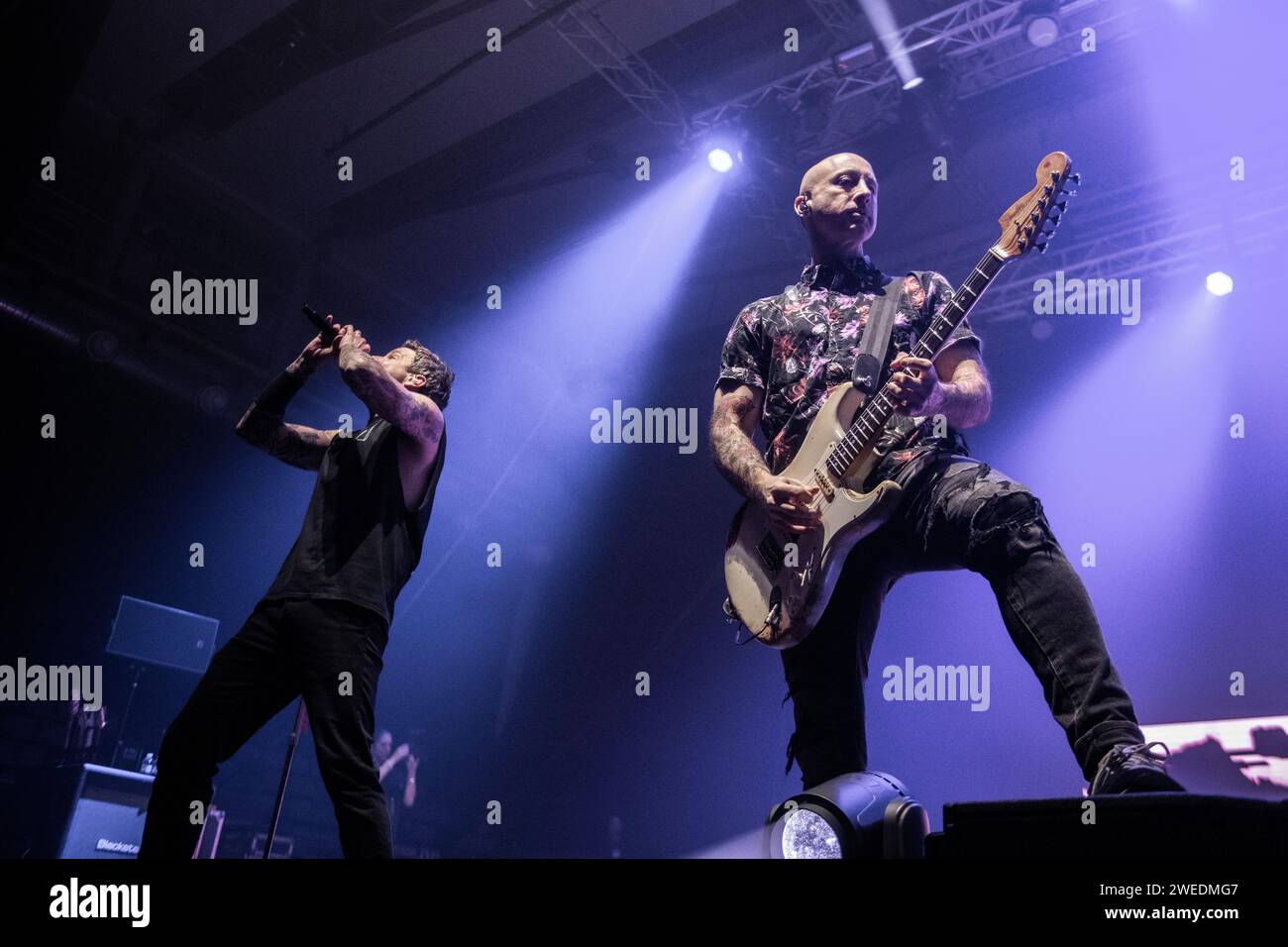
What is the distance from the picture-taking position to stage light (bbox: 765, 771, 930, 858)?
6.48 feet

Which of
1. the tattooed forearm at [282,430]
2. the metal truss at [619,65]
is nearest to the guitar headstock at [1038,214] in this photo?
the tattooed forearm at [282,430]

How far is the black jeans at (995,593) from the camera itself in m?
2.17

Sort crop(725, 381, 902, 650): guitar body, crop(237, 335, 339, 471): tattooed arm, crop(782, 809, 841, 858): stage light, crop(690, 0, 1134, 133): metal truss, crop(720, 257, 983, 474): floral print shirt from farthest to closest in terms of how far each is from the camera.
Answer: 1. crop(690, 0, 1134, 133): metal truss
2. crop(237, 335, 339, 471): tattooed arm
3. crop(720, 257, 983, 474): floral print shirt
4. crop(725, 381, 902, 650): guitar body
5. crop(782, 809, 841, 858): stage light

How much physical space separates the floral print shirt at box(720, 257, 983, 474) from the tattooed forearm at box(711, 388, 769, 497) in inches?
2.8

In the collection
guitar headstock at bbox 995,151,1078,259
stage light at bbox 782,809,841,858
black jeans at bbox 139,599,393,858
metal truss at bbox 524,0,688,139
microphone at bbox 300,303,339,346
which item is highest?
metal truss at bbox 524,0,688,139

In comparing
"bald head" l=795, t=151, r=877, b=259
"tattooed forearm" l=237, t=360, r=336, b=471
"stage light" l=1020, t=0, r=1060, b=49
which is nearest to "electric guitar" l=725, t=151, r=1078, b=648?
"bald head" l=795, t=151, r=877, b=259

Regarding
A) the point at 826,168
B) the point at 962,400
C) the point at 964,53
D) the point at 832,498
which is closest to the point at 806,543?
the point at 832,498

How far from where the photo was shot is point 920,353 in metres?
2.85

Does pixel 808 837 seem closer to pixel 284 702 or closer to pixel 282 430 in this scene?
pixel 284 702

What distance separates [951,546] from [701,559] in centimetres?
672

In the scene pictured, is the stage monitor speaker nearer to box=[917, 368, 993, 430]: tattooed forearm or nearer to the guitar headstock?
box=[917, 368, 993, 430]: tattooed forearm
